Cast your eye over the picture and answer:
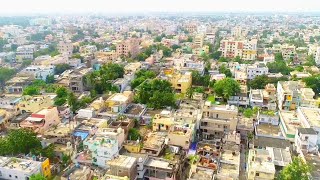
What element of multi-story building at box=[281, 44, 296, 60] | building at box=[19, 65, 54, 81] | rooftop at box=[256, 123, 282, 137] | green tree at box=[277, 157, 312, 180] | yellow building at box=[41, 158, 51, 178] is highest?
multi-story building at box=[281, 44, 296, 60]

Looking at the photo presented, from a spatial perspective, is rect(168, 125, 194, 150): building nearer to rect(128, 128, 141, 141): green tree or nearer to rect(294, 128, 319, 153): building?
rect(128, 128, 141, 141): green tree

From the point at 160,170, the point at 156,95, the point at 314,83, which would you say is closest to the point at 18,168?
the point at 160,170

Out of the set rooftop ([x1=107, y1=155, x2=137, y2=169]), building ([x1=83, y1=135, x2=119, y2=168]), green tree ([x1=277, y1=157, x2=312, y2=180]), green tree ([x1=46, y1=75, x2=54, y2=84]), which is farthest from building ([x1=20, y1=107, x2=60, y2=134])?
green tree ([x1=277, y1=157, x2=312, y2=180])

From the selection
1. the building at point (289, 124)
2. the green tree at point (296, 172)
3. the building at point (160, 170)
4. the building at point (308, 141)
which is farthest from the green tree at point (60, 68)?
the green tree at point (296, 172)

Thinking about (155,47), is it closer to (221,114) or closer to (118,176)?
(221,114)

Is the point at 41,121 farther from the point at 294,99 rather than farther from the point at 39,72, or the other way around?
the point at 294,99

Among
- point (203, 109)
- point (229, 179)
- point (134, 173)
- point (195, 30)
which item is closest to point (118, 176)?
point (134, 173)
